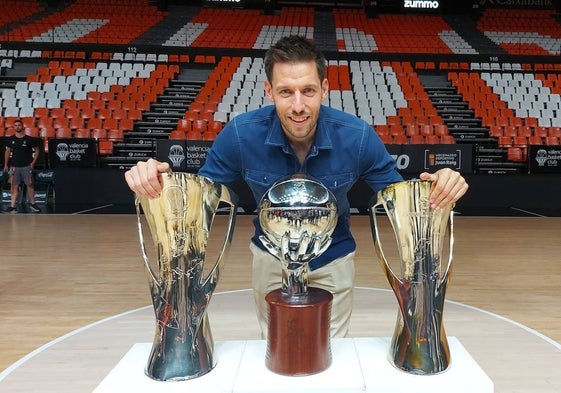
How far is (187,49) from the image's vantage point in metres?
14.3

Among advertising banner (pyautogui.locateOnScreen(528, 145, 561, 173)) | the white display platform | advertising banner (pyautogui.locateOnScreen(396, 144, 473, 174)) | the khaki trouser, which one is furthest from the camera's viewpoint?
advertising banner (pyautogui.locateOnScreen(528, 145, 561, 173))

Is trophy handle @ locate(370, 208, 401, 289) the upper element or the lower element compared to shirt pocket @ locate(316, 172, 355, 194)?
lower

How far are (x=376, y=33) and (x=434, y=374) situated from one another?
17384 mm

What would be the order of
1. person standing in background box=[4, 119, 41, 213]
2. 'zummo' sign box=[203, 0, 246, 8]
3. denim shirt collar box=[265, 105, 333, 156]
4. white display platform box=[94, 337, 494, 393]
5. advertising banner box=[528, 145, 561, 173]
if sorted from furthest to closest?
1. 'zummo' sign box=[203, 0, 246, 8]
2. advertising banner box=[528, 145, 561, 173]
3. person standing in background box=[4, 119, 41, 213]
4. denim shirt collar box=[265, 105, 333, 156]
5. white display platform box=[94, 337, 494, 393]

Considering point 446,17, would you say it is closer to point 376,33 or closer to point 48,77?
point 376,33

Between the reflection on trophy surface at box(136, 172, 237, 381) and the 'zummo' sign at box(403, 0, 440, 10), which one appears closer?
the reflection on trophy surface at box(136, 172, 237, 381)

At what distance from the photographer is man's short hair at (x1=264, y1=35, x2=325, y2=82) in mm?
1324

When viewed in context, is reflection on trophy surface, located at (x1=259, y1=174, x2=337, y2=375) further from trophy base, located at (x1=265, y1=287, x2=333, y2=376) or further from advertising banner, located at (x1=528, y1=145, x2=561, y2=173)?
advertising banner, located at (x1=528, y1=145, x2=561, y2=173)

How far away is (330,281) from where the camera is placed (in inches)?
74.7

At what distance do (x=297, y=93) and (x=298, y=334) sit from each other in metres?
0.63

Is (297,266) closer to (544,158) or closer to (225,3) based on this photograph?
(544,158)

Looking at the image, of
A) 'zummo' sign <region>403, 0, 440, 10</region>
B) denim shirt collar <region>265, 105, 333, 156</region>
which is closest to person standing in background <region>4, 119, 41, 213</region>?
denim shirt collar <region>265, 105, 333, 156</region>

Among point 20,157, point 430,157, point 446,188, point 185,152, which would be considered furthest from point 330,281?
point 20,157

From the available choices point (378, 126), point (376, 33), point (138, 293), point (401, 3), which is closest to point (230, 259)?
point (138, 293)
